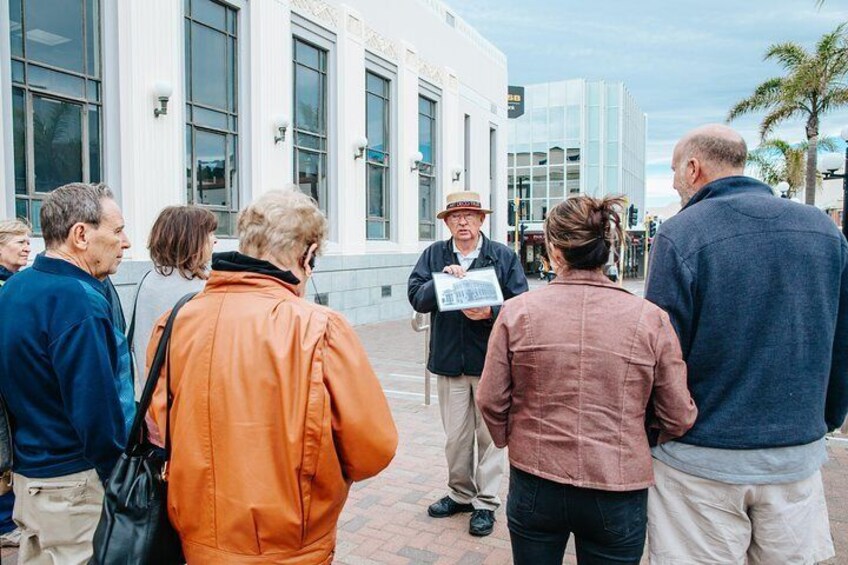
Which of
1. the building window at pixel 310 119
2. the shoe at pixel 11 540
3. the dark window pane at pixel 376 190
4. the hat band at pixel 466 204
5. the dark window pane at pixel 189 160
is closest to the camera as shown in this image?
the shoe at pixel 11 540

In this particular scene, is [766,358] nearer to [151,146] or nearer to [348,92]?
[151,146]

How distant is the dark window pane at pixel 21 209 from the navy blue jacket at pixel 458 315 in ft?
Result: 21.0

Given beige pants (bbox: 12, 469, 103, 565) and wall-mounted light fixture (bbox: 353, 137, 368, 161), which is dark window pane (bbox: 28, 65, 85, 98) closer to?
wall-mounted light fixture (bbox: 353, 137, 368, 161)

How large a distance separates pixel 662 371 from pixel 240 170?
1083cm

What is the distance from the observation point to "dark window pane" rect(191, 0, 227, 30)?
1073 cm

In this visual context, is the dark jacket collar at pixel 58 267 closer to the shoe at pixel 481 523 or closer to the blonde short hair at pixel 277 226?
the blonde short hair at pixel 277 226

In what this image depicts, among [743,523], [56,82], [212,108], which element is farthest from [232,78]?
[743,523]

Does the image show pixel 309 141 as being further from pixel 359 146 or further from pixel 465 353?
pixel 465 353

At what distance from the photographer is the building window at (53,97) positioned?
8.15 metres

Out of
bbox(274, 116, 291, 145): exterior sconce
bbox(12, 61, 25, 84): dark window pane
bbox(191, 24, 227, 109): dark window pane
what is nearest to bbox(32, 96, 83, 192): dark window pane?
bbox(12, 61, 25, 84): dark window pane

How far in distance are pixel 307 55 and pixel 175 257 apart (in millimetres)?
11517

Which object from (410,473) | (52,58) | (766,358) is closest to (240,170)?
(52,58)

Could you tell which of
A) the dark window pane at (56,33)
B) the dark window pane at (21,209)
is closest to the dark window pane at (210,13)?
the dark window pane at (56,33)

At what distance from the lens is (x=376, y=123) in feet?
53.0
